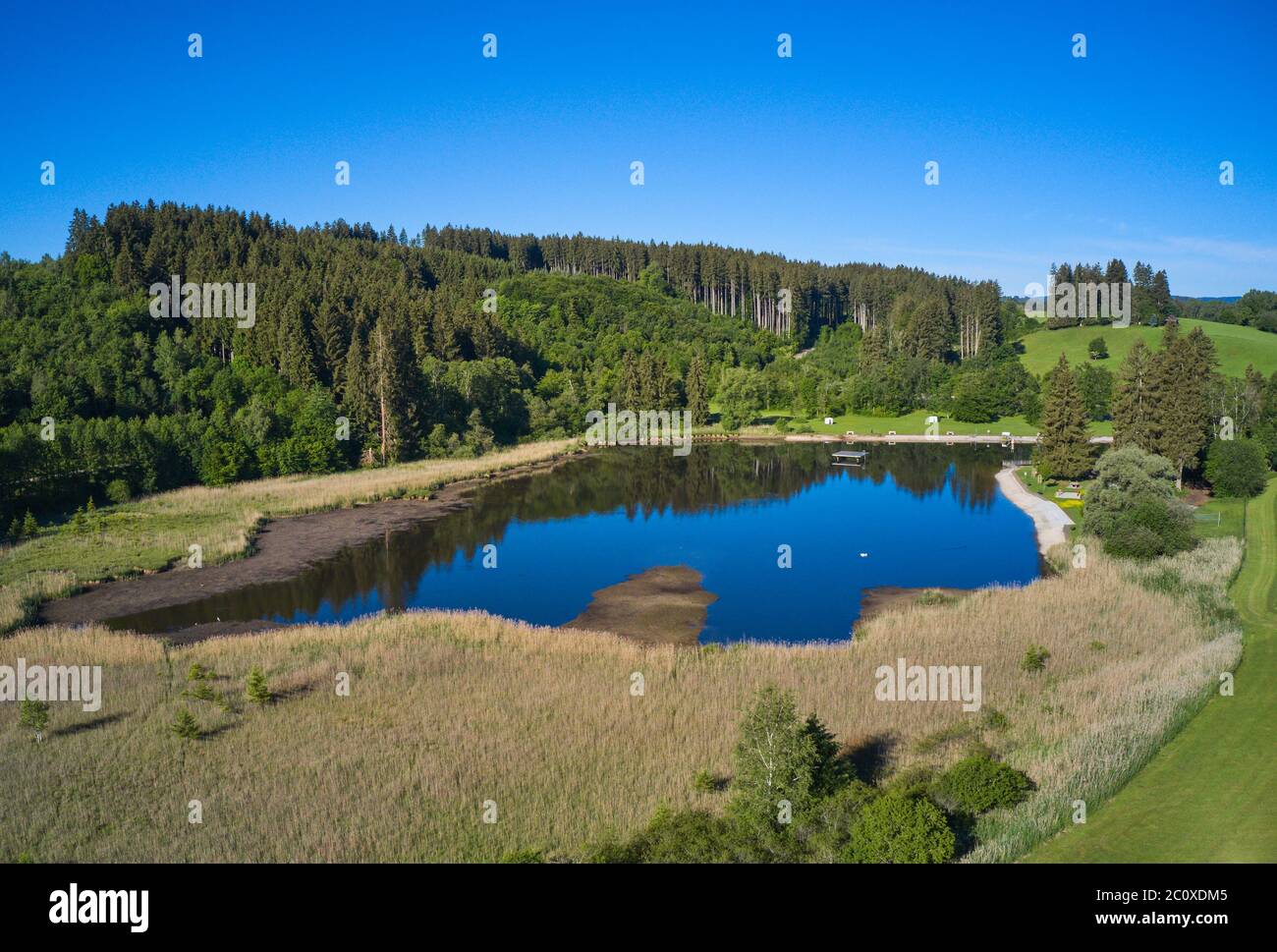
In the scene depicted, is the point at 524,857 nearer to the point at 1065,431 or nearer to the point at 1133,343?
the point at 1065,431

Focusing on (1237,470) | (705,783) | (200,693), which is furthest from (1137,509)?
(200,693)

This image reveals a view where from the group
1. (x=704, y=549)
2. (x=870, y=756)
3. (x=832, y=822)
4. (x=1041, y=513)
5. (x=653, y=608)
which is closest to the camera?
(x=832, y=822)

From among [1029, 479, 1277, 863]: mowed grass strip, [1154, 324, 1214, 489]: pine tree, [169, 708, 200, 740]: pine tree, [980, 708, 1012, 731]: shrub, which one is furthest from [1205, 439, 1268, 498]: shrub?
[169, 708, 200, 740]: pine tree

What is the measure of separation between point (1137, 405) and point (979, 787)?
165 feet

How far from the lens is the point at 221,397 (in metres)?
71.7

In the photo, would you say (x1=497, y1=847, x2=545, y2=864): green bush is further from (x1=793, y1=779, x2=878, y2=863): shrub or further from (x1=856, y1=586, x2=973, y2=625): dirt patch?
(x1=856, y1=586, x2=973, y2=625): dirt patch

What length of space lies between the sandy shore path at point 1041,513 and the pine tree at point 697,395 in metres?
43.2

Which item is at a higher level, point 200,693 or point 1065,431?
point 1065,431

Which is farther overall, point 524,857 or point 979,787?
point 979,787

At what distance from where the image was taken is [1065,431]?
2522 inches

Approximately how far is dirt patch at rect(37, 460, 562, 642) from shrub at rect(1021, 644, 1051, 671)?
94.7 ft

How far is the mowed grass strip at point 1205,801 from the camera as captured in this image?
571 inches
